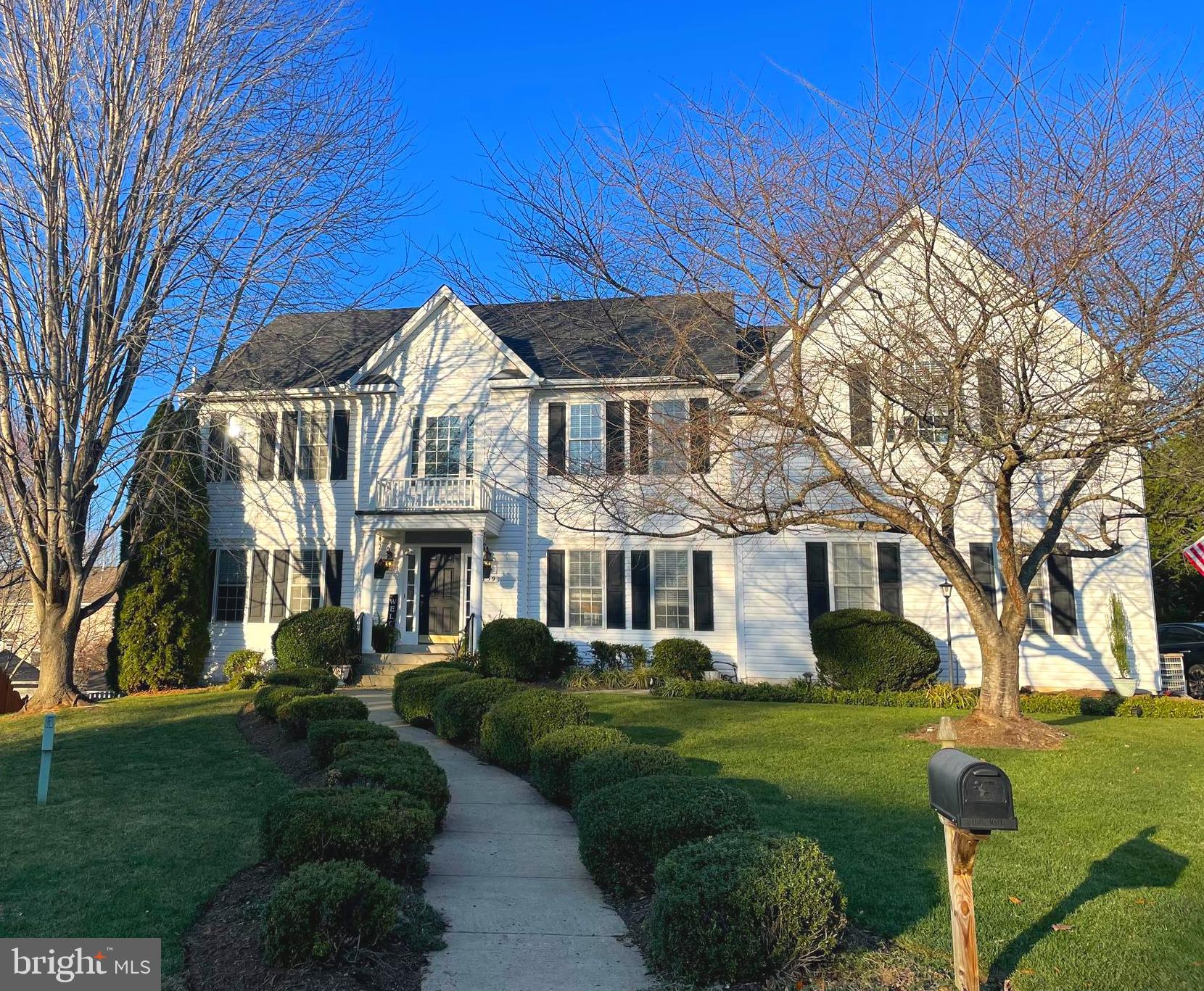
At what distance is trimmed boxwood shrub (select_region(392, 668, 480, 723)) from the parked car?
48.2 ft

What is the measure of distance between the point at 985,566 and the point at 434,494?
10995 mm

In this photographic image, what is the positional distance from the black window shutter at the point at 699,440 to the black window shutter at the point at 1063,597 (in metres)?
9.29

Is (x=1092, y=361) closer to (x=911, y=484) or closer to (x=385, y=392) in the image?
(x=911, y=484)

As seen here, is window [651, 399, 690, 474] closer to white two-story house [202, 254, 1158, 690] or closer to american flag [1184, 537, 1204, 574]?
white two-story house [202, 254, 1158, 690]

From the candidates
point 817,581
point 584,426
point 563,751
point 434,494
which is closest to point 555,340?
point 584,426

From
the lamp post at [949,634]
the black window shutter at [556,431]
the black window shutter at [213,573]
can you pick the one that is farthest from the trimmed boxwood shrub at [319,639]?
the lamp post at [949,634]

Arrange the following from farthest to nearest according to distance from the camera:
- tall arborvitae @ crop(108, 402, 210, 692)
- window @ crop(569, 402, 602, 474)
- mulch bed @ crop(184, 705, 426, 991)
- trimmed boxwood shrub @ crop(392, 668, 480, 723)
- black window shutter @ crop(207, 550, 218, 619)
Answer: black window shutter @ crop(207, 550, 218, 619) < window @ crop(569, 402, 602, 474) < tall arborvitae @ crop(108, 402, 210, 692) < trimmed boxwood shrub @ crop(392, 668, 480, 723) < mulch bed @ crop(184, 705, 426, 991)

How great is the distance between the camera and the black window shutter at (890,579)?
616 inches

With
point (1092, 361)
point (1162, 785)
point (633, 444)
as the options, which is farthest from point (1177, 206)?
point (633, 444)

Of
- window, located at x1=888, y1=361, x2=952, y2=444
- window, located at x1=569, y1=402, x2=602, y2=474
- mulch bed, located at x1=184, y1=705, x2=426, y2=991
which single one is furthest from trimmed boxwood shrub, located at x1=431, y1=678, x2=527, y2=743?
window, located at x1=569, y1=402, x2=602, y2=474

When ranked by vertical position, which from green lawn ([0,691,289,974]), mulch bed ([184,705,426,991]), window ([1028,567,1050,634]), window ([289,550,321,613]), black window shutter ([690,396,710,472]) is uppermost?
black window shutter ([690,396,710,472])

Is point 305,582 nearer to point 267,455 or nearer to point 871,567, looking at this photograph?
point 267,455

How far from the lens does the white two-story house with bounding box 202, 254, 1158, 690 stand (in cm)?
1552

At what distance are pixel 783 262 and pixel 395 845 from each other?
6.71 metres
